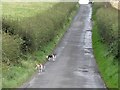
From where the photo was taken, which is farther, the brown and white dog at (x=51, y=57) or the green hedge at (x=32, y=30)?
the brown and white dog at (x=51, y=57)

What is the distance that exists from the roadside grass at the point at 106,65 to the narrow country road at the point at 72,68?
0.54 m

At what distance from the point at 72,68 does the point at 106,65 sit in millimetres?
3395

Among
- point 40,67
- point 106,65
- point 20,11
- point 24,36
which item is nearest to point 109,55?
point 106,65

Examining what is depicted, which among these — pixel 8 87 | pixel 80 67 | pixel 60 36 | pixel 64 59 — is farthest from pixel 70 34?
pixel 8 87

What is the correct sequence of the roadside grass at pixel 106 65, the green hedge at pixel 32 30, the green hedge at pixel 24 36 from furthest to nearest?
1. the green hedge at pixel 32 30
2. the green hedge at pixel 24 36
3. the roadside grass at pixel 106 65

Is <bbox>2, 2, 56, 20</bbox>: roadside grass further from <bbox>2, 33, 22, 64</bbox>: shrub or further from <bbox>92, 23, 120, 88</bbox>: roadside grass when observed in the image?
<bbox>2, 33, 22, 64</bbox>: shrub

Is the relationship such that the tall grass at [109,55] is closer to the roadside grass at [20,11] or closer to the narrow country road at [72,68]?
the narrow country road at [72,68]

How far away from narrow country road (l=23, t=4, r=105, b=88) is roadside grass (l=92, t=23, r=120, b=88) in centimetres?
54

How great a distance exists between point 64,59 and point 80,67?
467 centimetres

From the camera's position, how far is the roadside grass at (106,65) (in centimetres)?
3525

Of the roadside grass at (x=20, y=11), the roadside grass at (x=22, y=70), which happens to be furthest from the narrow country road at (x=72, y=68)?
the roadside grass at (x=20, y=11)

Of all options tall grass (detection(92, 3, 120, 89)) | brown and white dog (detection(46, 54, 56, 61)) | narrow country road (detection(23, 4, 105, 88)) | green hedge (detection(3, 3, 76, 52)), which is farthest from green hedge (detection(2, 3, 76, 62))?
tall grass (detection(92, 3, 120, 89))

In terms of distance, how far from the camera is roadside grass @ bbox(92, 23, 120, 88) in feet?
116

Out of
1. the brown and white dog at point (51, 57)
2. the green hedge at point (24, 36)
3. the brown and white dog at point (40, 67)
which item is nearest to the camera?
the green hedge at point (24, 36)
